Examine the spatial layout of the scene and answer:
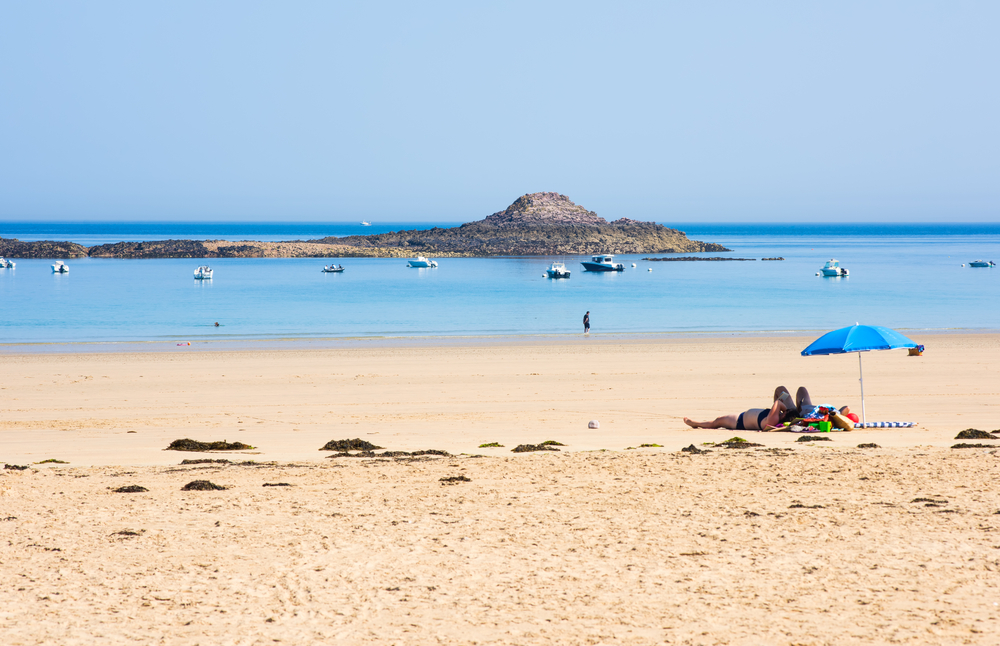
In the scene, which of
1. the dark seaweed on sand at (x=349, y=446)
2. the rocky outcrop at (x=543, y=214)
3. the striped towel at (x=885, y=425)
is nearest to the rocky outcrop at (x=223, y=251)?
the rocky outcrop at (x=543, y=214)

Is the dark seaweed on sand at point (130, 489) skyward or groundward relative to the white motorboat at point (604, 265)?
groundward

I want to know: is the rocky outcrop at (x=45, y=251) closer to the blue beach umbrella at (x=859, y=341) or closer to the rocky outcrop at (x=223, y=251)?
the rocky outcrop at (x=223, y=251)

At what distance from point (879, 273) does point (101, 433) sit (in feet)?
286

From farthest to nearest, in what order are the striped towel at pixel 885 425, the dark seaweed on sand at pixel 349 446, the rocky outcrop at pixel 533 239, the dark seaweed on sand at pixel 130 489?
the rocky outcrop at pixel 533 239
the striped towel at pixel 885 425
the dark seaweed on sand at pixel 349 446
the dark seaweed on sand at pixel 130 489

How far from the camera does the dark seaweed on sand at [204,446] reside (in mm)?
11930

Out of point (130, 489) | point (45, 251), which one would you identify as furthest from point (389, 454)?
point (45, 251)

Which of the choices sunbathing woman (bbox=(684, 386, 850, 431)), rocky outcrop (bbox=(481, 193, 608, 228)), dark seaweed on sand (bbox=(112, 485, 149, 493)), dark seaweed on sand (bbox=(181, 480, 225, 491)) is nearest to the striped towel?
sunbathing woman (bbox=(684, 386, 850, 431))

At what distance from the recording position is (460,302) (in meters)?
54.5

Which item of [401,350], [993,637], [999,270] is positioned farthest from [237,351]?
[999,270]

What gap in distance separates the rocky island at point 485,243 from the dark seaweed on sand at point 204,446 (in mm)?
117419

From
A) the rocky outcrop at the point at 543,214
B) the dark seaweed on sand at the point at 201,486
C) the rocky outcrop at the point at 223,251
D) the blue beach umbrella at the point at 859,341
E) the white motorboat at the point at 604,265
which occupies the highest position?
the rocky outcrop at the point at 543,214

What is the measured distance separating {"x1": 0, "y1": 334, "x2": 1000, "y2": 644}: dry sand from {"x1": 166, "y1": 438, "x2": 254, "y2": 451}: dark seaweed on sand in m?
0.21

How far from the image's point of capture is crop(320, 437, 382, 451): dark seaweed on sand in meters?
11.7

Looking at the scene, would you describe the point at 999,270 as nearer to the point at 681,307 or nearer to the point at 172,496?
the point at 681,307
